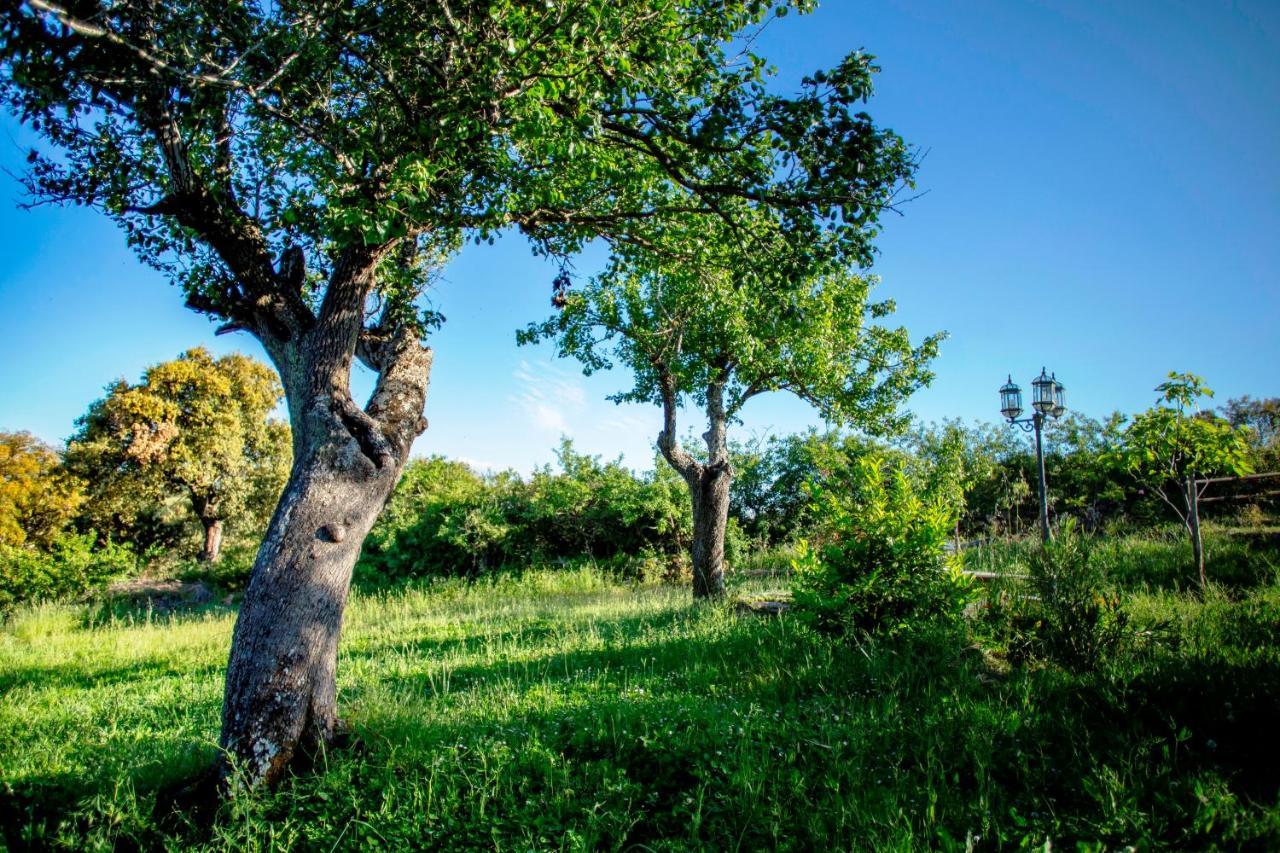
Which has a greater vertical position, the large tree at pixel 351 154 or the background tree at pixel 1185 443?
the large tree at pixel 351 154

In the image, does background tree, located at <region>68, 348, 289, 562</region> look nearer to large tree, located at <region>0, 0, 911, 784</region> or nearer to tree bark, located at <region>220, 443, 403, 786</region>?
large tree, located at <region>0, 0, 911, 784</region>

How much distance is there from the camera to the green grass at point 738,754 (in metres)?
2.72

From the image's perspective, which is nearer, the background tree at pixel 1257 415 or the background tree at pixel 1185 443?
the background tree at pixel 1185 443

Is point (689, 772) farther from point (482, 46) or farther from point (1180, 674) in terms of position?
point (482, 46)

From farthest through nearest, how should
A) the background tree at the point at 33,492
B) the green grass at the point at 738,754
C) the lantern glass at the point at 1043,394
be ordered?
1. the background tree at the point at 33,492
2. the lantern glass at the point at 1043,394
3. the green grass at the point at 738,754

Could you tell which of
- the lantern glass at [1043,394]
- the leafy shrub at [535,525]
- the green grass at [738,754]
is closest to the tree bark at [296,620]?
the green grass at [738,754]

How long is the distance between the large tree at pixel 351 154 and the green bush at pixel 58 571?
13.4 m

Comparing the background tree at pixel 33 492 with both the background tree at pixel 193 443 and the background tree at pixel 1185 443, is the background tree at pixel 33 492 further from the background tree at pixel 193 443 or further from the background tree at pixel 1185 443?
the background tree at pixel 1185 443

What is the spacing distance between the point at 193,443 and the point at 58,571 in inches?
367

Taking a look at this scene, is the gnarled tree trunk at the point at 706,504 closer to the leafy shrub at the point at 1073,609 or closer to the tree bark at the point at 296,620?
the leafy shrub at the point at 1073,609

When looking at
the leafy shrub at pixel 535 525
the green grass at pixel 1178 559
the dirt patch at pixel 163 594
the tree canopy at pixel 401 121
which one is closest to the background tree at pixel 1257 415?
the green grass at pixel 1178 559

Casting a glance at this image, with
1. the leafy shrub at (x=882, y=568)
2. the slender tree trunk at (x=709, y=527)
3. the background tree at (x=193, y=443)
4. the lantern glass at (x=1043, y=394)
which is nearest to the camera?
the leafy shrub at (x=882, y=568)

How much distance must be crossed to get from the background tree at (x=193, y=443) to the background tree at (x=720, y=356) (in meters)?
17.9

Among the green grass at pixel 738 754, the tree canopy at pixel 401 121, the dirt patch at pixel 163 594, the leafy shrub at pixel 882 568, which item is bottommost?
the dirt patch at pixel 163 594
